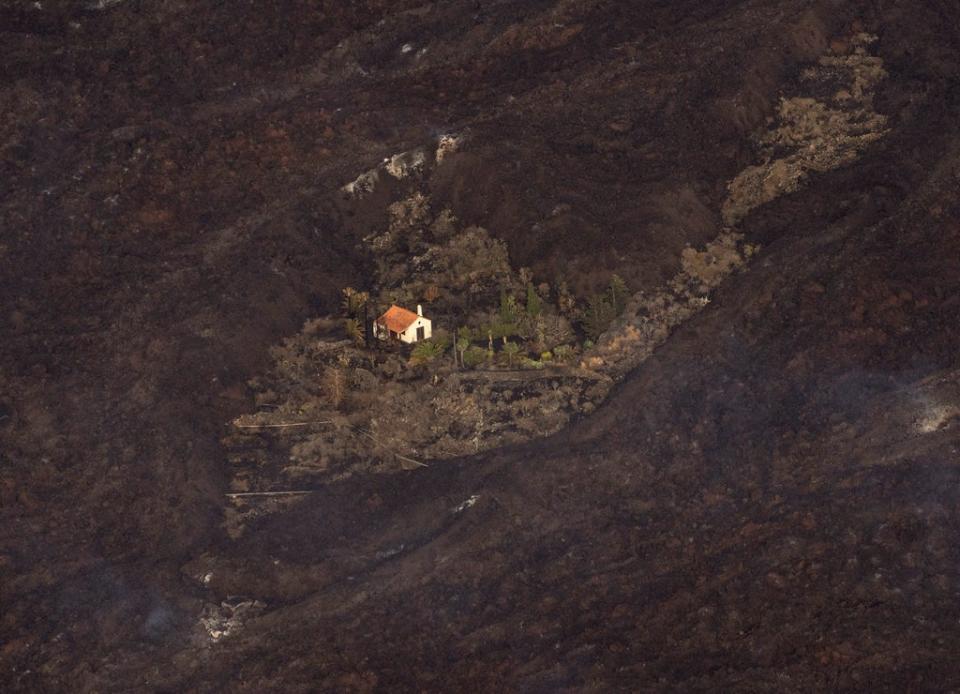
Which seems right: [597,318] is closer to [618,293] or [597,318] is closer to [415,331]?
[618,293]

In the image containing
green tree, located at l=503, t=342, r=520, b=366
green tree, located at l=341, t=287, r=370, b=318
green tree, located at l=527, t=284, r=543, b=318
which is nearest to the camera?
green tree, located at l=503, t=342, r=520, b=366

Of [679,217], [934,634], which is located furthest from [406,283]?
[934,634]

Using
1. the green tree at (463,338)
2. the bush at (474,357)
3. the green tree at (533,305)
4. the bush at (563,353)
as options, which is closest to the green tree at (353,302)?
the green tree at (463,338)

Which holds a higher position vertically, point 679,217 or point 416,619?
point 679,217

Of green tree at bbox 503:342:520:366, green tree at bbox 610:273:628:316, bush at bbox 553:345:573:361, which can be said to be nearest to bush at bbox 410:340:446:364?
green tree at bbox 503:342:520:366

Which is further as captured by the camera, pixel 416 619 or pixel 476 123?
pixel 476 123

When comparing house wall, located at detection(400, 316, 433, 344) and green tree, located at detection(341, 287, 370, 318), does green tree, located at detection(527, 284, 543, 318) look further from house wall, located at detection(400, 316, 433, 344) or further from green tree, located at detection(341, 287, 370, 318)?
green tree, located at detection(341, 287, 370, 318)

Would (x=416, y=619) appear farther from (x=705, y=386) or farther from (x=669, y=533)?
(x=705, y=386)

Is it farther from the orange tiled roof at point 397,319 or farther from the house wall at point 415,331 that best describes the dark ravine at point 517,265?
the house wall at point 415,331
